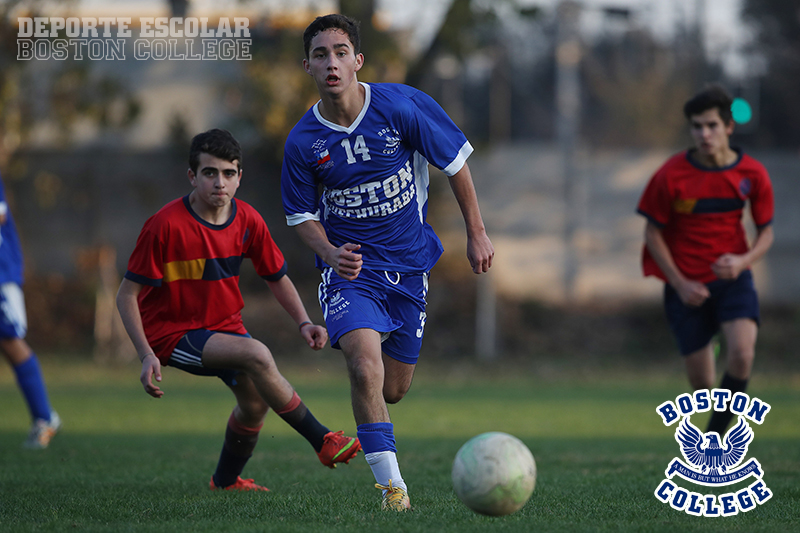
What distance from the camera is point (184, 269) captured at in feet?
15.3

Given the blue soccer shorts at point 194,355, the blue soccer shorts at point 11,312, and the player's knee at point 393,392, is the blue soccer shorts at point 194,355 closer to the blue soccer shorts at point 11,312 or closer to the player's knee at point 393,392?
the player's knee at point 393,392

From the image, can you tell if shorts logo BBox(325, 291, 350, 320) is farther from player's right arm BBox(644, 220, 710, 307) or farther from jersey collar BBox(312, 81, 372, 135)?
player's right arm BBox(644, 220, 710, 307)

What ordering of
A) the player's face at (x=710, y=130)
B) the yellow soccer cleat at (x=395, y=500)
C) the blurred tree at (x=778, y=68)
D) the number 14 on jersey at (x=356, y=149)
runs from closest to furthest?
the yellow soccer cleat at (x=395, y=500) < the number 14 on jersey at (x=356, y=149) < the player's face at (x=710, y=130) < the blurred tree at (x=778, y=68)

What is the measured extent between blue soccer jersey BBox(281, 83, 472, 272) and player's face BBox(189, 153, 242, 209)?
34 cm

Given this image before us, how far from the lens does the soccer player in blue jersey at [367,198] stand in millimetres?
4281

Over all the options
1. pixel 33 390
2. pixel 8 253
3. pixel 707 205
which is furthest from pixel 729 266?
pixel 8 253

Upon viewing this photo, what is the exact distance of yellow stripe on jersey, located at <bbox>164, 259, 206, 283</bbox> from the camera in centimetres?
462

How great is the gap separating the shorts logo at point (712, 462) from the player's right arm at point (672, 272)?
1.38 metres

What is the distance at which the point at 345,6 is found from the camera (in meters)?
17.2

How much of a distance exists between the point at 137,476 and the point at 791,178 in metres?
15.9

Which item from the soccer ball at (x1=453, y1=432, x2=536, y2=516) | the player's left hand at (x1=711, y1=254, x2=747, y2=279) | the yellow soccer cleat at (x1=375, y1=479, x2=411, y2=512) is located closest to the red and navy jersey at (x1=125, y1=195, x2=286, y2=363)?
the yellow soccer cleat at (x1=375, y1=479, x2=411, y2=512)

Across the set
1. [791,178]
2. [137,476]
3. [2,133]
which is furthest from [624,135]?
[137,476]

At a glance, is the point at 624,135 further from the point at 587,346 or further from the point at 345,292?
the point at 345,292

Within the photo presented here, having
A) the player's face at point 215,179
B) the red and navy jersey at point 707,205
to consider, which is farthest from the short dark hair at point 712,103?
the player's face at point 215,179
